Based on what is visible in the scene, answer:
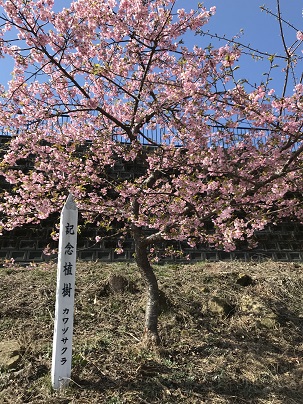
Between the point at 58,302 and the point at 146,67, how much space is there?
Result: 3329mm

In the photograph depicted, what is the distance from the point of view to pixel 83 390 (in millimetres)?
3723

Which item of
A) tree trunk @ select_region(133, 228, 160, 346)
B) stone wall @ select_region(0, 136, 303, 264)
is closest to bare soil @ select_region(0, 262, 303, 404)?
tree trunk @ select_region(133, 228, 160, 346)

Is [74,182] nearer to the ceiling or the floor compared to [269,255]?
nearer to the ceiling

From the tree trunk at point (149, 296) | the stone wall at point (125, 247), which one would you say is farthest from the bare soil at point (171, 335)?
the stone wall at point (125, 247)

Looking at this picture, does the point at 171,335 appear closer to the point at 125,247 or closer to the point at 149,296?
the point at 149,296

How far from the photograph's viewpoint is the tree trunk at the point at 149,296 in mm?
4727

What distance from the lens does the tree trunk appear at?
473cm

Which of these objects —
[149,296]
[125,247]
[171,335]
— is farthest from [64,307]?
[125,247]

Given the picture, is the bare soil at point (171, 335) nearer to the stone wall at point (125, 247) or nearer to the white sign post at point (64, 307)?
the white sign post at point (64, 307)

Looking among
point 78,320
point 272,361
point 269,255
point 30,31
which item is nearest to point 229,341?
point 272,361

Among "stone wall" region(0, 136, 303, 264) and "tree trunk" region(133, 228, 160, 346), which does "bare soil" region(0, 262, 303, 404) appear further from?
"stone wall" region(0, 136, 303, 264)

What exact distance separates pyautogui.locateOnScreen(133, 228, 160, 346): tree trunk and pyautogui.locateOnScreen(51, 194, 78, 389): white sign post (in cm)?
134

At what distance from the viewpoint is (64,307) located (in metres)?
3.67

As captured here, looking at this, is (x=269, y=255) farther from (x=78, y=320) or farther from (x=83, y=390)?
(x=83, y=390)
